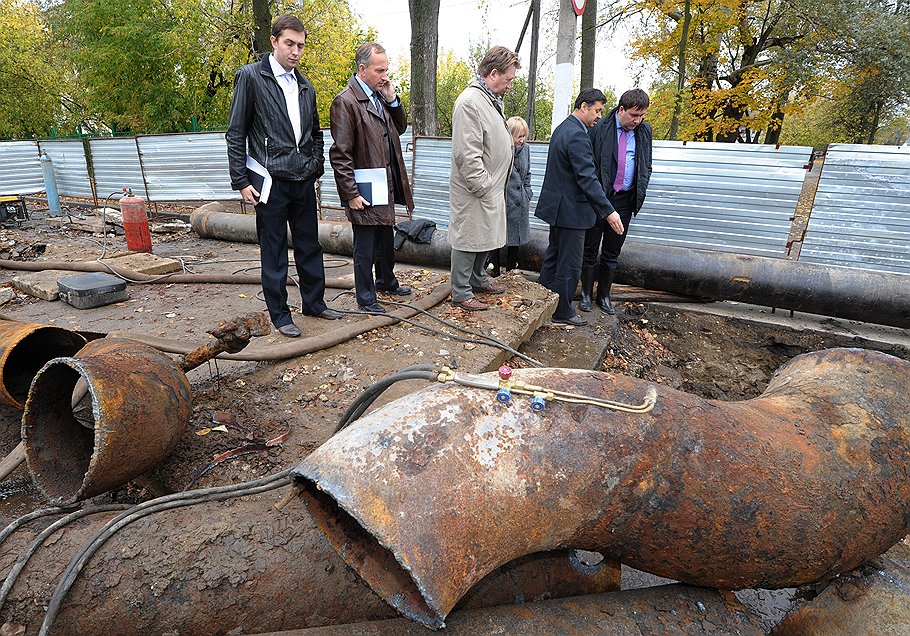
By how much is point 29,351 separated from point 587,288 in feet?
14.1

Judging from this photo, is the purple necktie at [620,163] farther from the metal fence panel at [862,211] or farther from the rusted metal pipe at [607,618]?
the rusted metal pipe at [607,618]

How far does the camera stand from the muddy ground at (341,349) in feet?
8.09

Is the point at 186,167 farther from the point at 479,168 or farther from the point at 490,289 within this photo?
the point at 479,168

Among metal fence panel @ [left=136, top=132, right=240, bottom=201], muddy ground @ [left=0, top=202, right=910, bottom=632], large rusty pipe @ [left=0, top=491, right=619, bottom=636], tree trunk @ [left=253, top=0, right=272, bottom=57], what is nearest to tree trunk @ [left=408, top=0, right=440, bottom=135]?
tree trunk @ [left=253, top=0, right=272, bottom=57]

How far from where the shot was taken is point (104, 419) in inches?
72.0

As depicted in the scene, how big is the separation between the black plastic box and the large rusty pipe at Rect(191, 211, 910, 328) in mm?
2737

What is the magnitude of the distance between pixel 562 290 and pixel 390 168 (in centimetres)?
177

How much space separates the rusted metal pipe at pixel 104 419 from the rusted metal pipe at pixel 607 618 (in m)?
0.97

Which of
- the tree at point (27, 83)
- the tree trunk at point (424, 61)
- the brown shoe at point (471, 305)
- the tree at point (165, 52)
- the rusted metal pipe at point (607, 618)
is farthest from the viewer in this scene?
the tree at point (27, 83)

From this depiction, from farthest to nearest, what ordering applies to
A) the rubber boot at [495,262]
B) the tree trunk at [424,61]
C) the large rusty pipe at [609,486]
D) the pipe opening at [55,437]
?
the tree trunk at [424,61], the rubber boot at [495,262], the pipe opening at [55,437], the large rusty pipe at [609,486]

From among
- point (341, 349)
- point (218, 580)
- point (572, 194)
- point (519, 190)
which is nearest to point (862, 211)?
point (572, 194)

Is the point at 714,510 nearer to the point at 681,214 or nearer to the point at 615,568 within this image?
the point at 615,568

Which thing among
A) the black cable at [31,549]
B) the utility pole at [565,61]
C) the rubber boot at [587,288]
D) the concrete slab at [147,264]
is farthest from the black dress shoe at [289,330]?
the utility pole at [565,61]

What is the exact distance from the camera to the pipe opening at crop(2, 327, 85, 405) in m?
2.80
